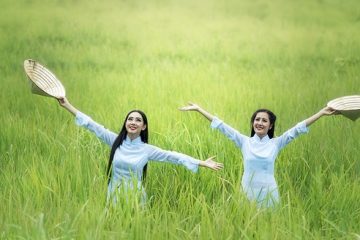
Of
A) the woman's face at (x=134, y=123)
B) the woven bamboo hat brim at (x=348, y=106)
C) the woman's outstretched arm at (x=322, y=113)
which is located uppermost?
the woven bamboo hat brim at (x=348, y=106)

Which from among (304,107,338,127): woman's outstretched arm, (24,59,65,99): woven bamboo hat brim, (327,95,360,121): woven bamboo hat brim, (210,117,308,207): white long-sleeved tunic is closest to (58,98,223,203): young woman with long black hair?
(210,117,308,207): white long-sleeved tunic

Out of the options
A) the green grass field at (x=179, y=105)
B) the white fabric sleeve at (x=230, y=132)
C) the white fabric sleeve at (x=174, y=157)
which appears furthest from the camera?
the white fabric sleeve at (x=230, y=132)

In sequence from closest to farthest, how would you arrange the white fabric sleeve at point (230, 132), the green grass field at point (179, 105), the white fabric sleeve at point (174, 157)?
the green grass field at point (179, 105)
the white fabric sleeve at point (174, 157)
the white fabric sleeve at point (230, 132)

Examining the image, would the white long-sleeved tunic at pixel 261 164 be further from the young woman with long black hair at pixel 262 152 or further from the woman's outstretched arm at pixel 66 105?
the woman's outstretched arm at pixel 66 105

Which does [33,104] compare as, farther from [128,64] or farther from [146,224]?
[146,224]

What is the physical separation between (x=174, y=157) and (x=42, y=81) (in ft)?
2.23

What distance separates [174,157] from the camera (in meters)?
2.48

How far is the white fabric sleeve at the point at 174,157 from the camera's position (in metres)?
2.43

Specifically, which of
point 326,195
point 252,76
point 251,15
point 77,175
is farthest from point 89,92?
point 251,15

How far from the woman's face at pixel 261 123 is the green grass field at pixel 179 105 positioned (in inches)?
9.4

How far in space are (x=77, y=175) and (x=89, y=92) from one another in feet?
7.14

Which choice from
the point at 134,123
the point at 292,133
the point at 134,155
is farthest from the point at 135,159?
the point at 292,133

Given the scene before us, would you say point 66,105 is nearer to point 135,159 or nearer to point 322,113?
point 135,159

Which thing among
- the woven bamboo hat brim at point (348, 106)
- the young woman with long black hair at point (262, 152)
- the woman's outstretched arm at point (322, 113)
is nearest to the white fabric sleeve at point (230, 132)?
the young woman with long black hair at point (262, 152)
